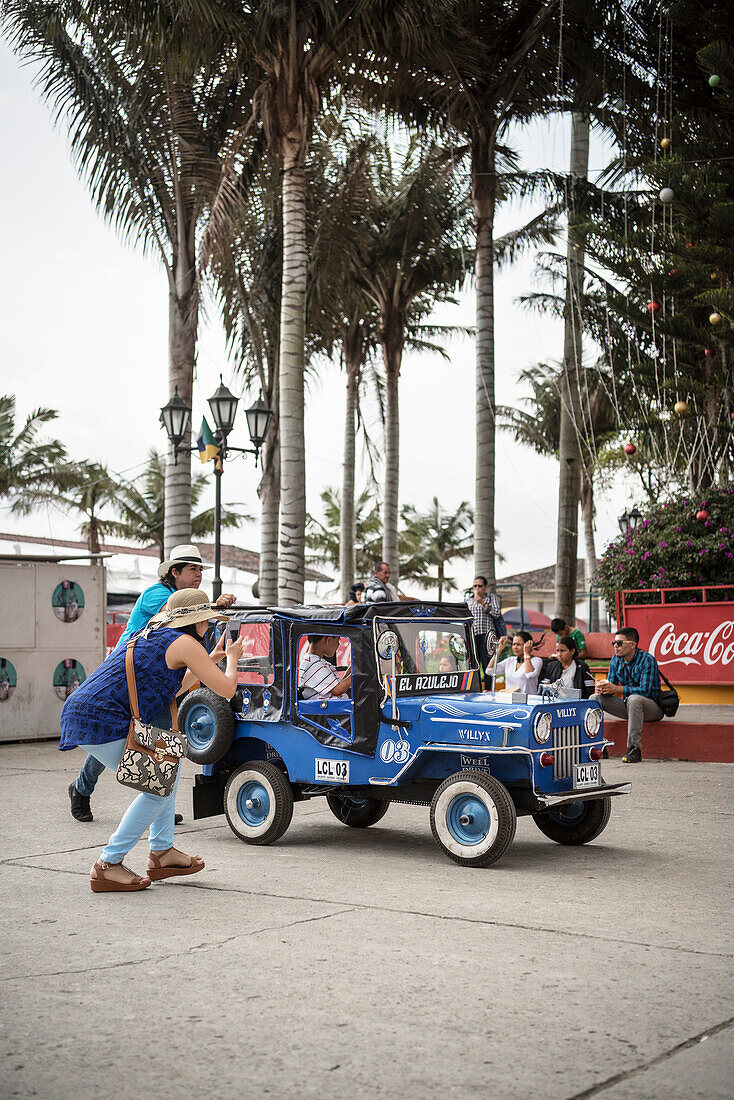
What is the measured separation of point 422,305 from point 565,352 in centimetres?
859

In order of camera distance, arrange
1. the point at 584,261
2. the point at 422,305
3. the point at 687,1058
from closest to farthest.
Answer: the point at 687,1058, the point at 584,261, the point at 422,305

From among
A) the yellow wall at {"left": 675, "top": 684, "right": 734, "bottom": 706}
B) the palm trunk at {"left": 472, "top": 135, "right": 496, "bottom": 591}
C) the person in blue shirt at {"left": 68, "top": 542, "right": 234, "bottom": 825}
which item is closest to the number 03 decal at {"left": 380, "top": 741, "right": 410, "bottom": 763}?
the person in blue shirt at {"left": 68, "top": 542, "right": 234, "bottom": 825}

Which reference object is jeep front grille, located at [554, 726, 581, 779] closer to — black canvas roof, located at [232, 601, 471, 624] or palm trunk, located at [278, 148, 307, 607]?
black canvas roof, located at [232, 601, 471, 624]

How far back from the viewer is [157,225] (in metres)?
19.2

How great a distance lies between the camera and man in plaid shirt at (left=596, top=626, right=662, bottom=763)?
12.8 meters

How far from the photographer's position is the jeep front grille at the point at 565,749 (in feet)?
24.9

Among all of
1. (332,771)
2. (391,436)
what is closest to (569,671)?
(332,771)

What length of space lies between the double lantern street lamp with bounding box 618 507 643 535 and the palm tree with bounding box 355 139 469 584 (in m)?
5.73

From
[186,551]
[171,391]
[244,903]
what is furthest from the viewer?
[171,391]

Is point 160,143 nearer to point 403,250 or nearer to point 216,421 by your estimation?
point 216,421

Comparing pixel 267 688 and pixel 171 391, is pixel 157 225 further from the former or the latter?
pixel 267 688

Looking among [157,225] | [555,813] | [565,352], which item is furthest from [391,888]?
[565,352]

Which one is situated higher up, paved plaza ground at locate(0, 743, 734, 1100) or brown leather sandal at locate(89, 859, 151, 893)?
brown leather sandal at locate(89, 859, 151, 893)

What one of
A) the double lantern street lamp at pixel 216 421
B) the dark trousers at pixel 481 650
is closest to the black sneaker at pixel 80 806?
the dark trousers at pixel 481 650
